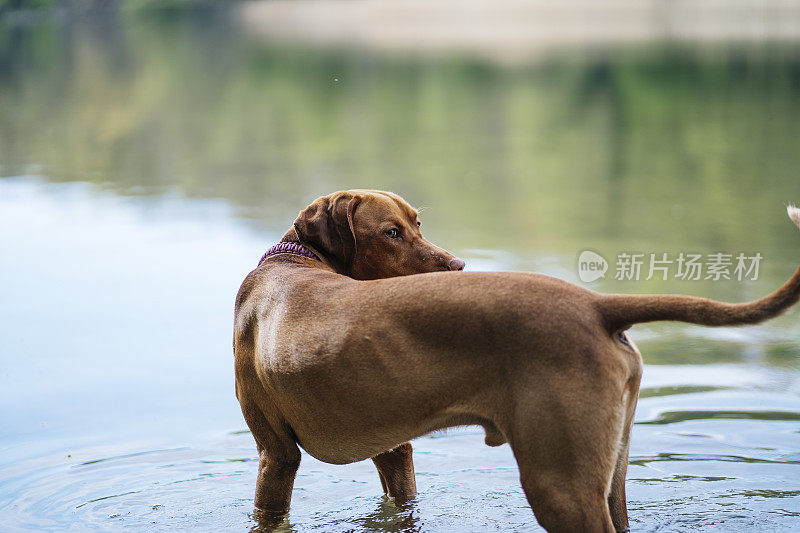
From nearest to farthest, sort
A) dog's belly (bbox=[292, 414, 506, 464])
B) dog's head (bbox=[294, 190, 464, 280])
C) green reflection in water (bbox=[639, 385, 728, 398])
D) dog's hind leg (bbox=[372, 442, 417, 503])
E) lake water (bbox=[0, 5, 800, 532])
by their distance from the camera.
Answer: dog's belly (bbox=[292, 414, 506, 464])
dog's head (bbox=[294, 190, 464, 280])
dog's hind leg (bbox=[372, 442, 417, 503])
lake water (bbox=[0, 5, 800, 532])
green reflection in water (bbox=[639, 385, 728, 398])

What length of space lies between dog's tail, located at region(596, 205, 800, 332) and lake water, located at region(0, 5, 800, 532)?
1215mm

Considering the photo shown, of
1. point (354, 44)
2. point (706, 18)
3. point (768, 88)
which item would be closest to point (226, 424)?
point (768, 88)

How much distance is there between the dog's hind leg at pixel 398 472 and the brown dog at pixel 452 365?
1.73 ft

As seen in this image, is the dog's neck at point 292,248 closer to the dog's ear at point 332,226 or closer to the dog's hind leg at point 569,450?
the dog's ear at point 332,226

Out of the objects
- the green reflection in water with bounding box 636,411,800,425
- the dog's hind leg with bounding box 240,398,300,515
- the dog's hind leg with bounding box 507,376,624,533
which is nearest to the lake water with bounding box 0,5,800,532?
the green reflection in water with bounding box 636,411,800,425

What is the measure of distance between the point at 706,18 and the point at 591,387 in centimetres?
3948

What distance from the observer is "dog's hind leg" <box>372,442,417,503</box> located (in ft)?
14.3

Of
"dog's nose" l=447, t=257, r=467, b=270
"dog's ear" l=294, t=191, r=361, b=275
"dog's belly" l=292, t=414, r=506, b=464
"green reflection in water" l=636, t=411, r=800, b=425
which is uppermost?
"dog's ear" l=294, t=191, r=361, b=275

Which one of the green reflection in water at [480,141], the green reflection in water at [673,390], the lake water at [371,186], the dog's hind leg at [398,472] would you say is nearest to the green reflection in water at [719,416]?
the lake water at [371,186]

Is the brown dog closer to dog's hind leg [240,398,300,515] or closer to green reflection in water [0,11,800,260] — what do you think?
dog's hind leg [240,398,300,515]

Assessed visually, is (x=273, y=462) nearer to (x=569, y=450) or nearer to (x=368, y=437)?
(x=368, y=437)

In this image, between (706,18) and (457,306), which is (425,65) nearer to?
(706,18)

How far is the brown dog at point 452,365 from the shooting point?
310 cm

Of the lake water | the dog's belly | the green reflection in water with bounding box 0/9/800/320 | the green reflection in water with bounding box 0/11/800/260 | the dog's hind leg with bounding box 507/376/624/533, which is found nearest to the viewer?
the dog's hind leg with bounding box 507/376/624/533
